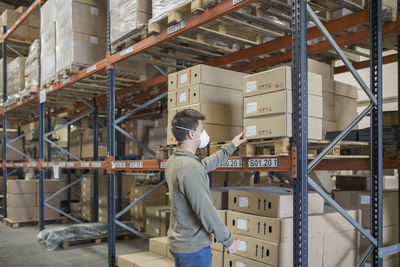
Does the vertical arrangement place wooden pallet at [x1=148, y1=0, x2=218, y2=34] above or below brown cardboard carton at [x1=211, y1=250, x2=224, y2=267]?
above

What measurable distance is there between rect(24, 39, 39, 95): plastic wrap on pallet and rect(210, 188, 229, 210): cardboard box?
588cm

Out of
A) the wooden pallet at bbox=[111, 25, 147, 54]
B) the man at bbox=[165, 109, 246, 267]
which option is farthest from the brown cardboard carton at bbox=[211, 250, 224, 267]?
the wooden pallet at bbox=[111, 25, 147, 54]

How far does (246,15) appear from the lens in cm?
413

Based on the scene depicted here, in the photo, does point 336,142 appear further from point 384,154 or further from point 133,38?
point 133,38

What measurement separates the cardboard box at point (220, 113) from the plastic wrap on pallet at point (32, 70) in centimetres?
528

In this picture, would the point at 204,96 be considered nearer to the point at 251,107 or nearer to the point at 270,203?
the point at 251,107

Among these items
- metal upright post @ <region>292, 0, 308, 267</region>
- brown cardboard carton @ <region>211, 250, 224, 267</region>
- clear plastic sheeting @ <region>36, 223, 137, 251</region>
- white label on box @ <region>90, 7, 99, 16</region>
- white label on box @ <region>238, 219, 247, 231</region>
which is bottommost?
clear plastic sheeting @ <region>36, 223, 137, 251</region>

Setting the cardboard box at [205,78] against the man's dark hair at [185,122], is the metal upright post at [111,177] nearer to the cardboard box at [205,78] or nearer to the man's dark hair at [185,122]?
the cardboard box at [205,78]

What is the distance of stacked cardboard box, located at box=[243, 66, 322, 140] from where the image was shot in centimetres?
338

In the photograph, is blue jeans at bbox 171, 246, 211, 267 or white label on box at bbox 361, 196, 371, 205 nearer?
blue jeans at bbox 171, 246, 211, 267

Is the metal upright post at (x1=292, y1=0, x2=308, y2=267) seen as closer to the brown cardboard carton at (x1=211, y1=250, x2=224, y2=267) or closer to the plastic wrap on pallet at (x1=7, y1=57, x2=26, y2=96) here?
the brown cardboard carton at (x1=211, y1=250, x2=224, y2=267)

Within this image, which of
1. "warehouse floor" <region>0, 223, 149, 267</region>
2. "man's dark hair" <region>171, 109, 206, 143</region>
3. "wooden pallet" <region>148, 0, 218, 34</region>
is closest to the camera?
"man's dark hair" <region>171, 109, 206, 143</region>

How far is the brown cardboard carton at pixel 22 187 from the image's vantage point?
10.3m

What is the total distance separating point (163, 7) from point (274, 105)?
198 cm
